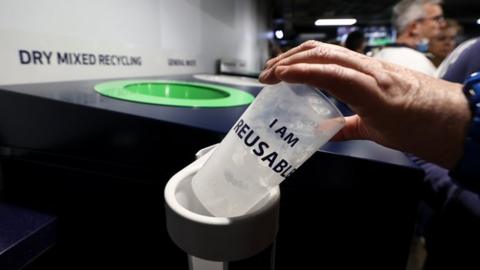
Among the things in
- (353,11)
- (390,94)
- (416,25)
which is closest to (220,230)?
(390,94)

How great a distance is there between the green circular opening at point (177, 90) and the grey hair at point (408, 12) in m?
1.45

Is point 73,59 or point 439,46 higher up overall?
point 439,46

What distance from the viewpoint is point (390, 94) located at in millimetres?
241

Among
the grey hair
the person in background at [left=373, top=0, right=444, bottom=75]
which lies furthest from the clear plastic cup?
the grey hair

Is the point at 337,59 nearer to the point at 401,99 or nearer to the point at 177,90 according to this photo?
the point at 401,99

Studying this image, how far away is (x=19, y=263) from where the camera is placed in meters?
0.39

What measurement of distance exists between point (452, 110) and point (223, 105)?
14.2 inches

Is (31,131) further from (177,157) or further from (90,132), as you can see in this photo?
(177,157)

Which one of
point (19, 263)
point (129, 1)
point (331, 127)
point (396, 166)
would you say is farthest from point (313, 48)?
point (129, 1)

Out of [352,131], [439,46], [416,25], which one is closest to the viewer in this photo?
[352,131]

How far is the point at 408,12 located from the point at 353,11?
3755mm

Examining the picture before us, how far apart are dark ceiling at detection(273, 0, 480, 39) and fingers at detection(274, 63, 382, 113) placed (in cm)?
162

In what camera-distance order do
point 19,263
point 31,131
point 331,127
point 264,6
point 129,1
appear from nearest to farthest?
point 331,127 → point 19,263 → point 31,131 → point 129,1 → point 264,6

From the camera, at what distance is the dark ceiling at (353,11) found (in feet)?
9.82
